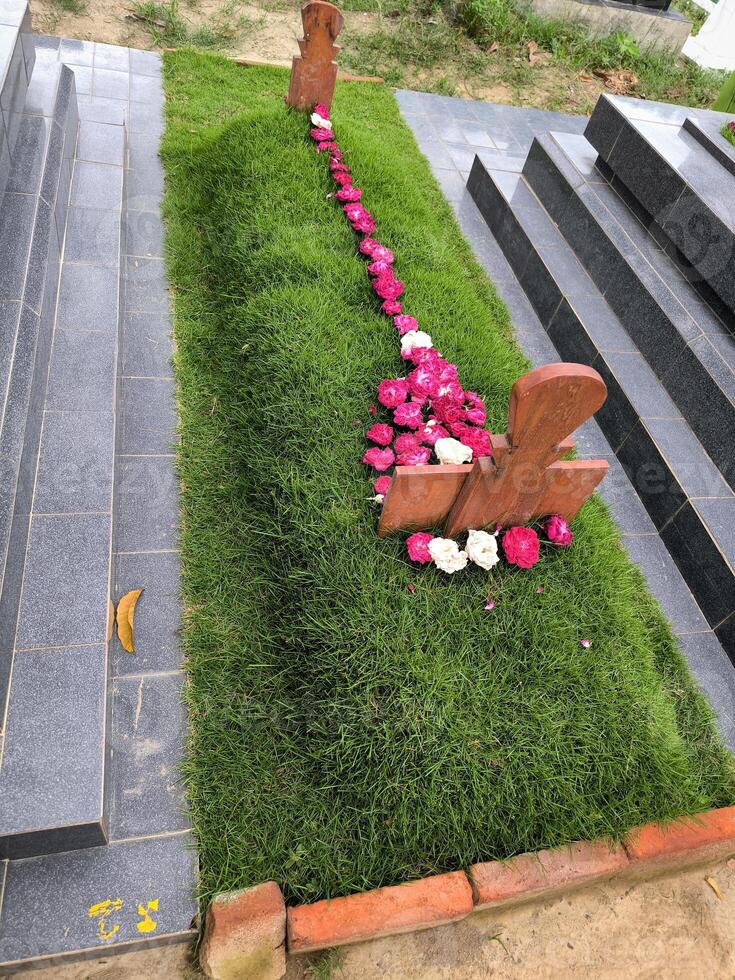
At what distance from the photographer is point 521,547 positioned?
2.41 metres

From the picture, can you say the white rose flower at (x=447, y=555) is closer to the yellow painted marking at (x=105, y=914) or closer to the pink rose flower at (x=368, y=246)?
the yellow painted marking at (x=105, y=914)

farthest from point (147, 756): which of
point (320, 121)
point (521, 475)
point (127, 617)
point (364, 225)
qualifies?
point (320, 121)

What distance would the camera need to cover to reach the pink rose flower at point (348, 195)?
3.96 meters

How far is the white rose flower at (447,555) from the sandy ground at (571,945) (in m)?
1.12

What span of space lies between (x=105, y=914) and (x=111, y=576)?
111cm

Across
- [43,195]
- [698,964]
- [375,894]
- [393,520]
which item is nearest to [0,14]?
[43,195]

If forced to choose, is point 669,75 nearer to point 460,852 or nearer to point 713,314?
point 713,314

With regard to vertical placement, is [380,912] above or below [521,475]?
below

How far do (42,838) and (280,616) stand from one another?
990 millimetres

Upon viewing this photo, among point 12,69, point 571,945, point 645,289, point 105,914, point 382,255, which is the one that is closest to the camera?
point 105,914

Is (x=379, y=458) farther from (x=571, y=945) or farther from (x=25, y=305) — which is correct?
(x=571, y=945)

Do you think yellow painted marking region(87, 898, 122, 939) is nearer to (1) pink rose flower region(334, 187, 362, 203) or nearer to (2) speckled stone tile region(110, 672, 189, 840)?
(2) speckled stone tile region(110, 672, 189, 840)

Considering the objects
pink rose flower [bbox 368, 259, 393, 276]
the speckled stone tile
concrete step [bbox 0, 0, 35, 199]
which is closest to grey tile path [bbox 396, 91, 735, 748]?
pink rose flower [bbox 368, 259, 393, 276]

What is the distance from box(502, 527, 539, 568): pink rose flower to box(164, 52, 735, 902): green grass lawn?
0.07 metres
